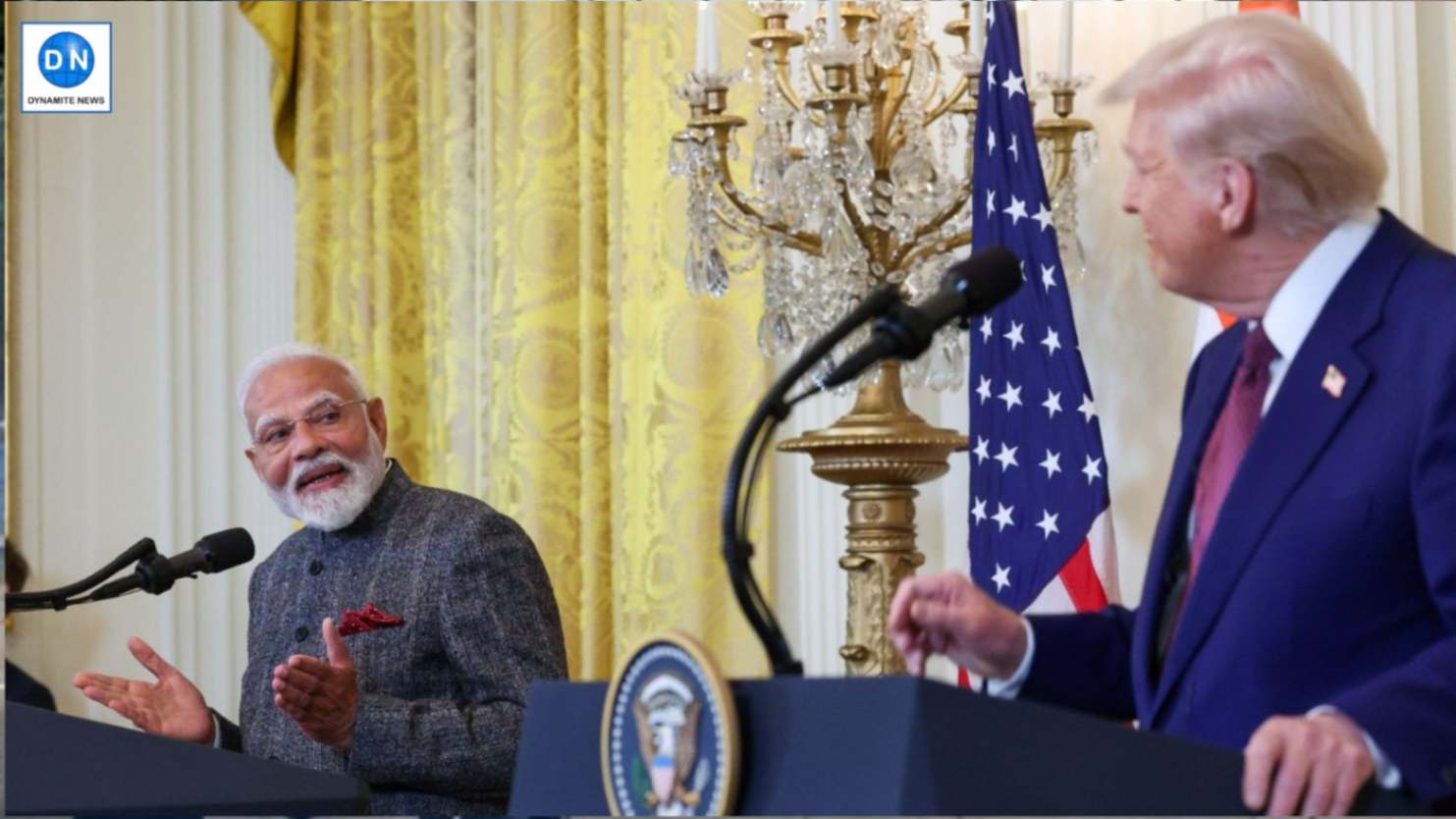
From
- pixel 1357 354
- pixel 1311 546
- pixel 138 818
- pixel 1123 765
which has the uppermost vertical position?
pixel 1357 354

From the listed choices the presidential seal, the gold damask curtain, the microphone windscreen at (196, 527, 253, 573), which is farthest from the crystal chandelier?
the presidential seal

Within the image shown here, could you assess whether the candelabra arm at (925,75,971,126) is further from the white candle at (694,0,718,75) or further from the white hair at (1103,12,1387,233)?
the white hair at (1103,12,1387,233)

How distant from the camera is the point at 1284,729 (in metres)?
1.57

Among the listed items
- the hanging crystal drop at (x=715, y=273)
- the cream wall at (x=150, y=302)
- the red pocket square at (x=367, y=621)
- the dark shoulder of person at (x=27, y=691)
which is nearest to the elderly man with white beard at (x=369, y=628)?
the red pocket square at (x=367, y=621)

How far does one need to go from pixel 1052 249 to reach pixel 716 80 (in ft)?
2.61

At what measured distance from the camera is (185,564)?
279 cm

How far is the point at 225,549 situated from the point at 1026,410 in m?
1.85

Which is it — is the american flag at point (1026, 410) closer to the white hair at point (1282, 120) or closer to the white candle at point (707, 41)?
the white candle at point (707, 41)

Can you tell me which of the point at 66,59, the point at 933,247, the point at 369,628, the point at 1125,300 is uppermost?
the point at 66,59

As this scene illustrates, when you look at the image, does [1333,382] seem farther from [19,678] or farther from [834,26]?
[19,678]

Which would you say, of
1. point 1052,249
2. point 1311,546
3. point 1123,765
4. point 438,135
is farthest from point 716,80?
point 1123,765

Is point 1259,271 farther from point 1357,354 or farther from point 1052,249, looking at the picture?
point 1052,249

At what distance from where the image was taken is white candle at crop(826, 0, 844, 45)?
3965 millimetres

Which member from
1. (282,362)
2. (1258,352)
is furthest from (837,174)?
(1258,352)
